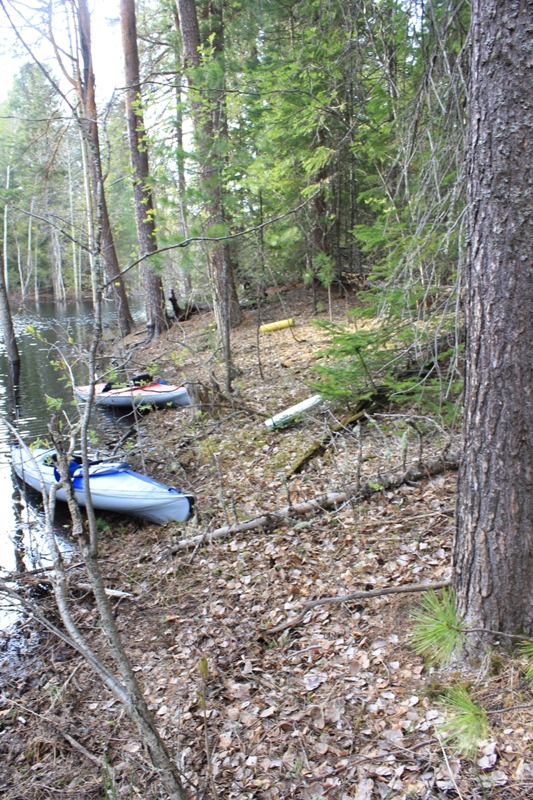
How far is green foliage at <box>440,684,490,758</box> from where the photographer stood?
2.32 m

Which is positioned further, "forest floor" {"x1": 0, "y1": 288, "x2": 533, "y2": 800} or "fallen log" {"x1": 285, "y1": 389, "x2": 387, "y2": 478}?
"fallen log" {"x1": 285, "y1": 389, "x2": 387, "y2": 478}

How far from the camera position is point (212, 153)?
7.06 meters

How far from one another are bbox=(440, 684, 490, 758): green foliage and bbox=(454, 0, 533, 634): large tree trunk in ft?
1.20

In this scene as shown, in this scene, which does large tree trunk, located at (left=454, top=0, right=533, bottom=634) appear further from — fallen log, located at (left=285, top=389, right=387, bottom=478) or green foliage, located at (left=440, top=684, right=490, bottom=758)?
fallen log, located at (left=285, top=389, right=387, bottom=478)

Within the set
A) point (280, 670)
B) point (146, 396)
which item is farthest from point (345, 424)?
point (146, 396)

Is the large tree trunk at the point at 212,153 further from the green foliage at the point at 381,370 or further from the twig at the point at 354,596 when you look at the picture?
the twig at the point at 354,596

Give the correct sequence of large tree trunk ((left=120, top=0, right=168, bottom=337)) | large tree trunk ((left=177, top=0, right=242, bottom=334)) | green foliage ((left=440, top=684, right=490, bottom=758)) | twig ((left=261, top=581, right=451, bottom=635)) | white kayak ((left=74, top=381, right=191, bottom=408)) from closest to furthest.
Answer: green foliage ((left=440, top=684, right=490, bottom=758)), twig ((left=261, top=581, right=451, bottom=635)), large tree trunk ((left=177, top=0, right=242, bottom=334)), white kayak ((left=74, top=381, right=191, bottom=408)), large tree trunk ((left=120, top=0, right=168, bottom=337))

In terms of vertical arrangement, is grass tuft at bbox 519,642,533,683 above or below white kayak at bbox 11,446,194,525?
above

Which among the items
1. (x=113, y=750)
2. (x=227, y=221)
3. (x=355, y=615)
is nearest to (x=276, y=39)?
(x=227, y=221)

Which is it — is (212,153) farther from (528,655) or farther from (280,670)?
(528,655)

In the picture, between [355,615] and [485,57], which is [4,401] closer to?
[355,615]

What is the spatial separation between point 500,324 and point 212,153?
599 centimetres

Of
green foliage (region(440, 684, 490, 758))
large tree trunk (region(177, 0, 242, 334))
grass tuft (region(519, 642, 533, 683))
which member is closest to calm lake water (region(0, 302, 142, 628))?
large tree trunk (region(177, 0, 242, 334))

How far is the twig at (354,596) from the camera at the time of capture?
323 cm
